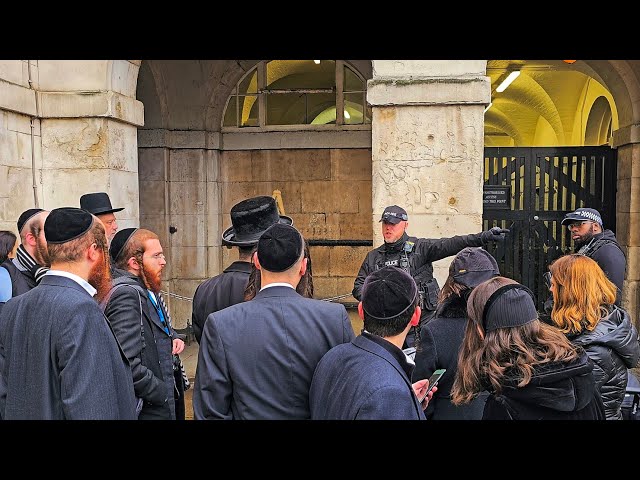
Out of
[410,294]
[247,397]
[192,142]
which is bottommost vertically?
[247,397]

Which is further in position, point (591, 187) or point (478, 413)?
point (591, 187)

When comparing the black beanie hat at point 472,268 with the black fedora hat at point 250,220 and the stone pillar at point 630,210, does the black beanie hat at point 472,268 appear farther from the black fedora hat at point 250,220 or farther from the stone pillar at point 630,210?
the stone pillar at point 630,210

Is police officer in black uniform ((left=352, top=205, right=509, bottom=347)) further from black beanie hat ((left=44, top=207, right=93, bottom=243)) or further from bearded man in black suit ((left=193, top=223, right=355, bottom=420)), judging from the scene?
black beanie hat ((left=44, top=207, right=93, bottom=243))

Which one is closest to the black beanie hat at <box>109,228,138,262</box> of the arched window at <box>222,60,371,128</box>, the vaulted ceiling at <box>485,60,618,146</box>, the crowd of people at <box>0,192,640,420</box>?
the crowd of people at <box>0,192,640,420</box>

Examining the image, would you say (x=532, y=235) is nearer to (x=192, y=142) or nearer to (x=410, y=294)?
(x=192, y=142)

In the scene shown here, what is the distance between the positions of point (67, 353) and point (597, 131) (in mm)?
13053

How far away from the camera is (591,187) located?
8.17 meters


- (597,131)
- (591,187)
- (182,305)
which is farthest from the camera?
(597,131)

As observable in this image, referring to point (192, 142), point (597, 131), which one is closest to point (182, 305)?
→ point (192, 142)

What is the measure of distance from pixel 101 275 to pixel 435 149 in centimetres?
383

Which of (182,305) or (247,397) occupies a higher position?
(247,397)

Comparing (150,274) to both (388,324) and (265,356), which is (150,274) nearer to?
(265,356)

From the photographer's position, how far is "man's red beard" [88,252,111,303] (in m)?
2.47

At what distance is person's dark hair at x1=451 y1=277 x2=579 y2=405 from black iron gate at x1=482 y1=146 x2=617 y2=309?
5138mm
